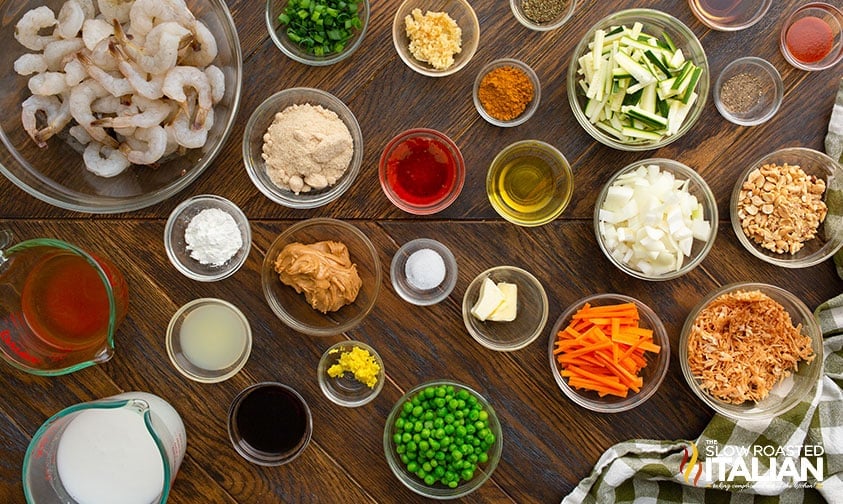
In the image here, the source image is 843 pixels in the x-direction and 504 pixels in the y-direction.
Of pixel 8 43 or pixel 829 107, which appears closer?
pixel 8 43

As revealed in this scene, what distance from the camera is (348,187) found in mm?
2240

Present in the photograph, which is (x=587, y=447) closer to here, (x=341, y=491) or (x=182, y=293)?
(x=341, y=491)

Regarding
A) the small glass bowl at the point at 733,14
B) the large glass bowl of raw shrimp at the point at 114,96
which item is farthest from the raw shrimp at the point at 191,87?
the small glass bowl at the point at 733,14

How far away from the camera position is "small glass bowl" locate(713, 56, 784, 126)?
7.47ft

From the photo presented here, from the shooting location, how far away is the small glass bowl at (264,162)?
2193 millimetres

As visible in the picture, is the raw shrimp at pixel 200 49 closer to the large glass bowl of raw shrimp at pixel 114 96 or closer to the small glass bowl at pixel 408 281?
the large glass bowl of raw shrimp at pixel 114 96

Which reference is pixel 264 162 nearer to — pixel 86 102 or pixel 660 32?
pixel 86 102

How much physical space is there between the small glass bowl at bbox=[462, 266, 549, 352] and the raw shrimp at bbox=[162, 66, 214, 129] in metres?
1.04

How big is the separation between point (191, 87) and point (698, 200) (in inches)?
67.6

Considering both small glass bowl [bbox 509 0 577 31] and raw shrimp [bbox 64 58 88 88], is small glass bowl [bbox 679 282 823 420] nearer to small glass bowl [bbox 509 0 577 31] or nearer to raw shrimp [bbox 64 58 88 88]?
small glass bowl [bbox 509 0 577 31]

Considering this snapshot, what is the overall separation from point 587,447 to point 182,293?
1534 millimetres

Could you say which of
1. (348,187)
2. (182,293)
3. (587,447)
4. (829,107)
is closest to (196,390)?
(182,293)

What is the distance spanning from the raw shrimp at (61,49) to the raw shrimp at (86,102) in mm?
98

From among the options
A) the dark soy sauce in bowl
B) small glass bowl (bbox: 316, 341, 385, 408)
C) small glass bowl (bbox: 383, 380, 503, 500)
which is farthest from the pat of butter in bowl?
the dark soy sauce in bowl
